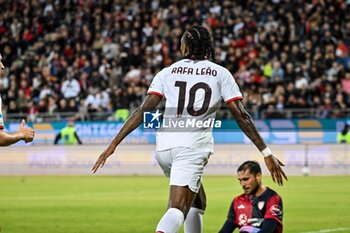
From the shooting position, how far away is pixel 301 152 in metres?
24.4

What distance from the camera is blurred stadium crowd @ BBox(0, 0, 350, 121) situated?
94.7 feet

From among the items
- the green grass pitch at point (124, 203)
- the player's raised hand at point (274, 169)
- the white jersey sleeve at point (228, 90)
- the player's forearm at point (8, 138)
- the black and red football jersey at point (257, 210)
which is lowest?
the green grass pitch at point (124, 203)

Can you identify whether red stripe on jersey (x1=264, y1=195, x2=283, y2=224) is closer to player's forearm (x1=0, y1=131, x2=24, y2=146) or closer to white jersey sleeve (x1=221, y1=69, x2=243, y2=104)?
white jersey sleeve (x1=221, y1=69, x2=243, y2=104)

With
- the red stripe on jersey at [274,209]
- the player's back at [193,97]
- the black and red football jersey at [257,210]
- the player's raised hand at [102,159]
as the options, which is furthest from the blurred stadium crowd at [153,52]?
the player's raised hand at [102,159]

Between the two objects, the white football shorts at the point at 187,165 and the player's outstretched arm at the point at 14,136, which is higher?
the player's outstretched arm at the point at 14,136

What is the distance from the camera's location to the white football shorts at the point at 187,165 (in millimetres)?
7711

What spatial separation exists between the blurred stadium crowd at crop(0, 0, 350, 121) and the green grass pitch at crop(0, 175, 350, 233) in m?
5.33

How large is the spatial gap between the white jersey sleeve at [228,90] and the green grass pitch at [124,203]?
4.80 meters

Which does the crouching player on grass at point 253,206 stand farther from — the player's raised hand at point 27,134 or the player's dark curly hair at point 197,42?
the player's raised hand at point 27,134

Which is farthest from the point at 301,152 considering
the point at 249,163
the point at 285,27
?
the point at 249,163

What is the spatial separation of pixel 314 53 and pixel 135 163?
308 inches

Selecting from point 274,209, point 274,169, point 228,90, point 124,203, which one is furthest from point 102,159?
point 124,203

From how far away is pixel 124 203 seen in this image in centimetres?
1723

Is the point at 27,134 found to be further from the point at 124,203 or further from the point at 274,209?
the point at 124,203
